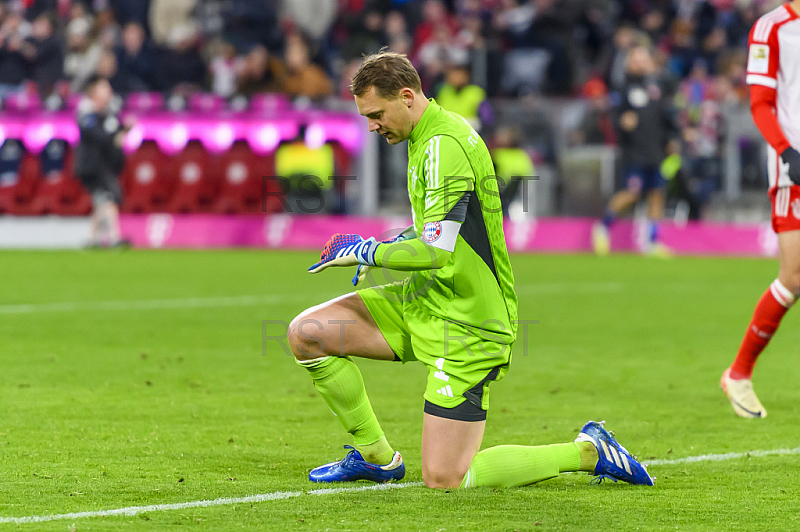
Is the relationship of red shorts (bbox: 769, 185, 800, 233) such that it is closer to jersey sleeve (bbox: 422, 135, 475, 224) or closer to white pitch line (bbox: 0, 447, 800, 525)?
white pitch line (bbox: 0, 447, 800, 525)

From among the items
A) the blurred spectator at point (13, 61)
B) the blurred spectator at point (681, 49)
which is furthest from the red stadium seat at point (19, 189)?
the blurred spectator at point (681, 49)

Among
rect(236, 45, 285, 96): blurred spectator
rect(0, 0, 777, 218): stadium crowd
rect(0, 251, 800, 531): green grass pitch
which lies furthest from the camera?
rect(236, 45, 285, 96): blurred spectator

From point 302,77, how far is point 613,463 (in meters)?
15.0

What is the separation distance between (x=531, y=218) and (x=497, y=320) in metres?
12.9

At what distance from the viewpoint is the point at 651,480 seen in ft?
15.4

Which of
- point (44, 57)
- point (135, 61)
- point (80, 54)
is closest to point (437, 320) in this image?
point (135, 61)

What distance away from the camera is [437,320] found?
15.5ft

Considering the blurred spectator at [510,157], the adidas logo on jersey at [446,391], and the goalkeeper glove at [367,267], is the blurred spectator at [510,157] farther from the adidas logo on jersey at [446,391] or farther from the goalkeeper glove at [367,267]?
the adidas logo on jersey at [446,391]

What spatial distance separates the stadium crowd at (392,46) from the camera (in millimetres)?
18812

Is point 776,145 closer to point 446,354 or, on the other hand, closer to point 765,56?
point 765,56

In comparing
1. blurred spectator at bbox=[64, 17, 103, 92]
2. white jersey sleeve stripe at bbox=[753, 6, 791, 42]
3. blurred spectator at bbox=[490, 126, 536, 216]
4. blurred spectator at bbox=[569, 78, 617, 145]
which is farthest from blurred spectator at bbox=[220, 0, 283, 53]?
white jersey sleeve stripe at bbox=[753, 6, 791, 42]

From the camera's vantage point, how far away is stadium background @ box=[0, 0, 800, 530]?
14.9 feet

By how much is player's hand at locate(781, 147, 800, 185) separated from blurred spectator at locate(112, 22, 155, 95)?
50.8 ft

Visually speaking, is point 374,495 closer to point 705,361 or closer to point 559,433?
point 559,433
